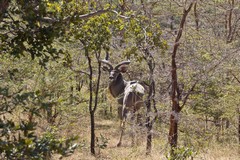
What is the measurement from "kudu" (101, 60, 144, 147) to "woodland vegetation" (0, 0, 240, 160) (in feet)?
0.76

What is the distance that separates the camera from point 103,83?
15094mm

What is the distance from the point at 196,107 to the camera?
451 inches

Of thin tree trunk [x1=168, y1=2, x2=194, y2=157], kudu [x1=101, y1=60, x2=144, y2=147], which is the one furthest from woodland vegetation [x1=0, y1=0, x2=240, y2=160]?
kudu [x1=101, y1=60, x2=144, y2=147]

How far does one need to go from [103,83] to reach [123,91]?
5.07 m

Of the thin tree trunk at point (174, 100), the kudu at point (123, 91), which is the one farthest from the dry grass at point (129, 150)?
the kudu at point (123, 91)

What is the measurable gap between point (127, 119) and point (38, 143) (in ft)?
23.7

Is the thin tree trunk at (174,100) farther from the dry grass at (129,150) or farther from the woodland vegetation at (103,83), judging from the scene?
the dry grass at (129,150)

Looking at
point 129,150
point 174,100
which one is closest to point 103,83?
point 129,150

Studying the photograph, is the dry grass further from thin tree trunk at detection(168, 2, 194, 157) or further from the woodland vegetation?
thin tree trunk at detection(168, 2, 194, 157)

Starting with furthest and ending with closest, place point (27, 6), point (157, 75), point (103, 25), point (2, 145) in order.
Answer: point (157, 75) < point (103, 25) < point (27, 6) < point (2, 145)

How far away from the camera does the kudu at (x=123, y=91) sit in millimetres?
9234

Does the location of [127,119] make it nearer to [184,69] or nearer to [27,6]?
[184,69]

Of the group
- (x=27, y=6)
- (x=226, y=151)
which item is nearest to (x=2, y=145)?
(x=27, y=6)

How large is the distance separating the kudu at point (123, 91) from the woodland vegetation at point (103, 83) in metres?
0.23
